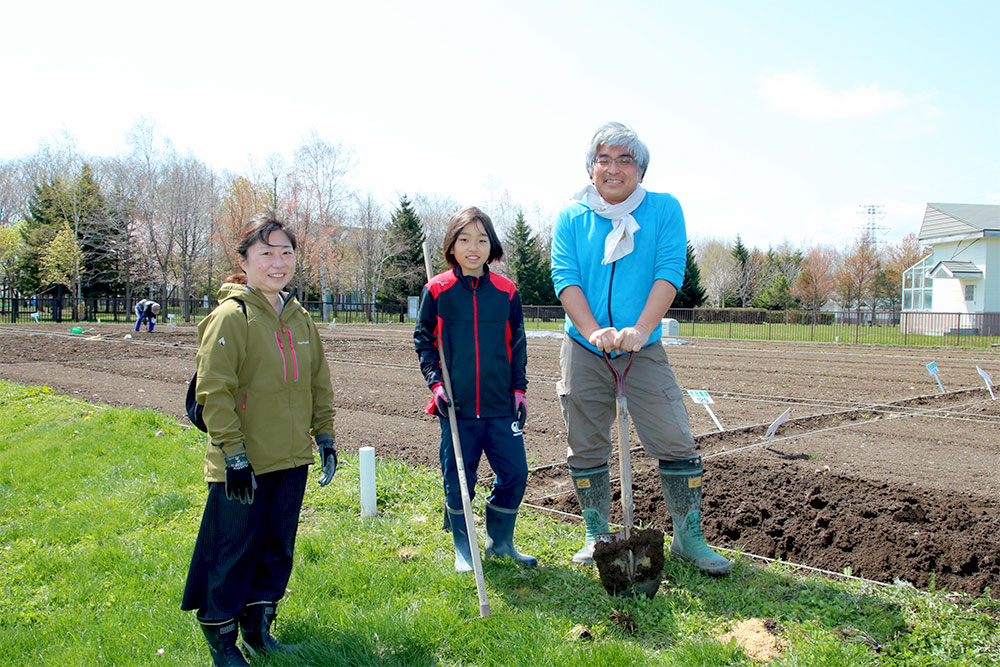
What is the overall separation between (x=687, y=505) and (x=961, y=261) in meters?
43.4

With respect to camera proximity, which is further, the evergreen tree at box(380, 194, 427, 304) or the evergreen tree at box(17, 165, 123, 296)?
the evergreen tree at box(380, 194, 427, 304)

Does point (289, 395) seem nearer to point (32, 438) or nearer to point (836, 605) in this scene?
point (836, 605)

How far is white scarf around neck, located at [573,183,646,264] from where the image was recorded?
3.77 metres

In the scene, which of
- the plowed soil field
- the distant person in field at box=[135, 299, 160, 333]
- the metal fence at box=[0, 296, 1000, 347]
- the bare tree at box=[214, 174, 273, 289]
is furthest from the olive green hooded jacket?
the bare tree at box=[214, 174, 273, 289]

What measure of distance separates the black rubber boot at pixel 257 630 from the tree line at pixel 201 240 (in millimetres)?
42005

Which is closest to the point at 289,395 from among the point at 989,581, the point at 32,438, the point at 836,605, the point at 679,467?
the point at 679,467

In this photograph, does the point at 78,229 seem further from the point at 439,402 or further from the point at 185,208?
the point at 439,402

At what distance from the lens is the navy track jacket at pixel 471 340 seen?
3914 millimetres

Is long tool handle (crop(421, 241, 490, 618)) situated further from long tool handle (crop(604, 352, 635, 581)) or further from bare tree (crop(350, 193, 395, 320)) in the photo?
bare tree (crop(350, 193, 395, 320))

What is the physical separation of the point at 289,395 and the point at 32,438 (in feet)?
20.4

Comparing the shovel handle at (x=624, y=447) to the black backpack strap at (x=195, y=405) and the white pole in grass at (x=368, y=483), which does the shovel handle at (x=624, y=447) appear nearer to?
the black backpack strap at (x=195, y=405)

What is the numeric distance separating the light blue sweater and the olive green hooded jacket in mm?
1397

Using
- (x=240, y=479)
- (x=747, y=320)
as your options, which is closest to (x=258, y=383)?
(x=240, y=479)

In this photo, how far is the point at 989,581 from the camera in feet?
11.8
